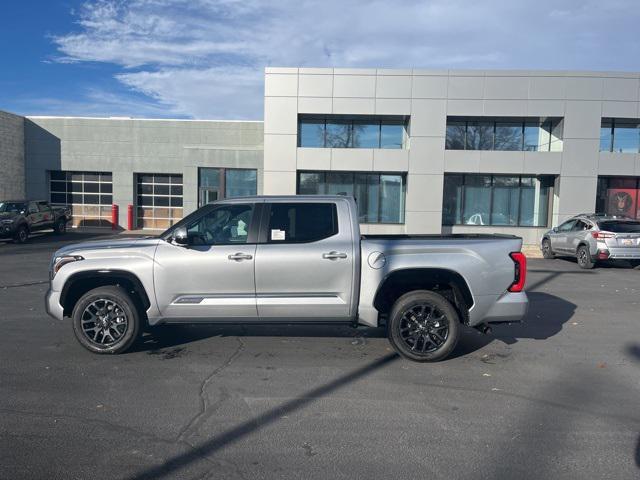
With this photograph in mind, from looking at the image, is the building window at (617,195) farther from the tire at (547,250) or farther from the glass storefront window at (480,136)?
the tire at (547,250)

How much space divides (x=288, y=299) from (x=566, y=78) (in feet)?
69.1

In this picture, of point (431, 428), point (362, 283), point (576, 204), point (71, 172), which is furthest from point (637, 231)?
point (71, 172)

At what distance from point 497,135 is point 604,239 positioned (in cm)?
1015

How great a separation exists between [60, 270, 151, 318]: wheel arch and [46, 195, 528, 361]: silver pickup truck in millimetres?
18

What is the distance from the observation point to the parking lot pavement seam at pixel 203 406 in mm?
4039

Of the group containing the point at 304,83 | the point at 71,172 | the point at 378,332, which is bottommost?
the point at 378,332

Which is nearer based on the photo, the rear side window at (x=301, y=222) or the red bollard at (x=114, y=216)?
the rear side window at (x=301, y=222)

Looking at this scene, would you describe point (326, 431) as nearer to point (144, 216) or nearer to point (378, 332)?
point (378, 332)

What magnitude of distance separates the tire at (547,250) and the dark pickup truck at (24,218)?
19.8 m

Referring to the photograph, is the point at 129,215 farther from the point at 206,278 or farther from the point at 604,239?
the point at 206,278

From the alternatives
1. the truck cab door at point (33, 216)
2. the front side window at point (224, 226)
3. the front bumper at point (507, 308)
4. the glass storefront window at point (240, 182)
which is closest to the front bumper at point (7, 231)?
the truck cab door at point (33, 216)

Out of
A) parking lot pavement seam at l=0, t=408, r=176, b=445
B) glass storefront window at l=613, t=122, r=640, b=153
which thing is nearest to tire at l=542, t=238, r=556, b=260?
glass storefront window at l=613, t=122, r=640, b=153

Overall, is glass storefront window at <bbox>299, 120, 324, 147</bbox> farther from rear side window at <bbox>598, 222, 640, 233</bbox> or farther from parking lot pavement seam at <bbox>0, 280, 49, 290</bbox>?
parking lot pavement seam at <bbox>0, 280, 49, 290</bbox>

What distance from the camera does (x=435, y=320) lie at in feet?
19.1
